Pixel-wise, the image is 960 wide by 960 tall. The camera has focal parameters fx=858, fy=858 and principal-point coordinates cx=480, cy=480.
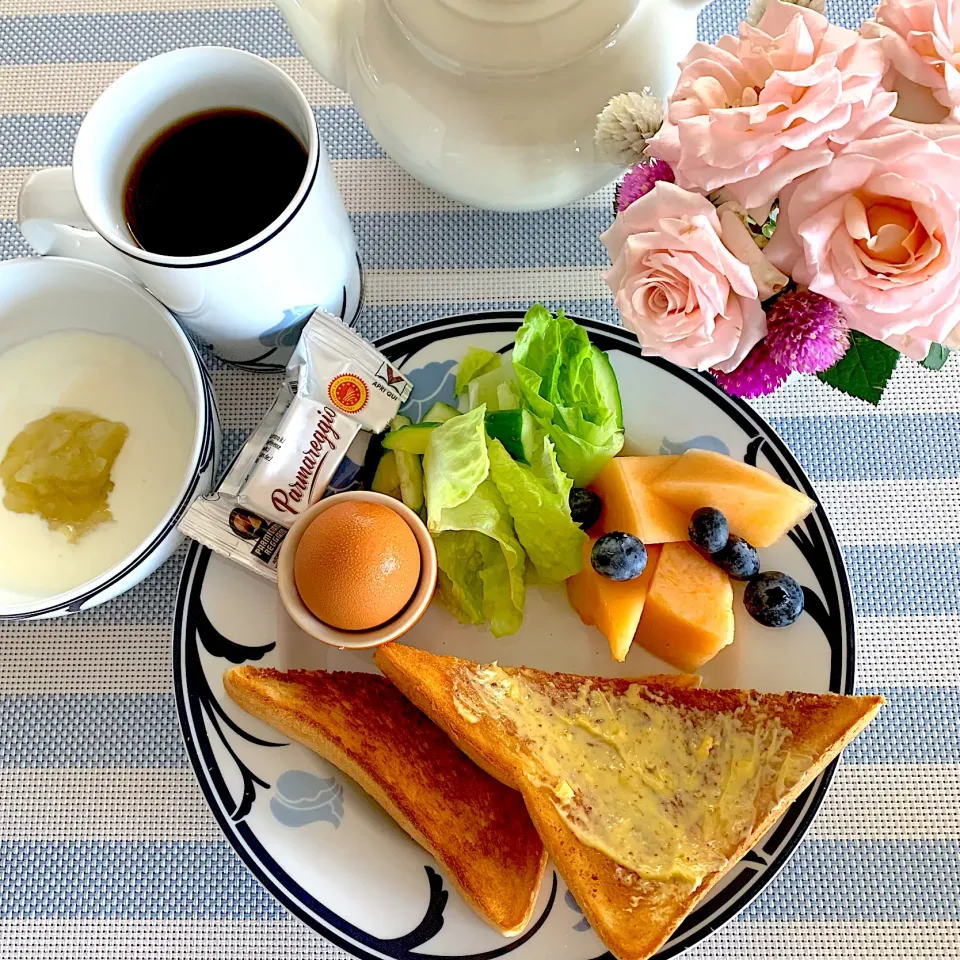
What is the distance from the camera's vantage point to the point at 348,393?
101 cm

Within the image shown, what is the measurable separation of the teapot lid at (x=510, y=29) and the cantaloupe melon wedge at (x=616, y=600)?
0.51 metres

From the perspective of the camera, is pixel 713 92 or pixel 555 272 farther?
pixel 555 272

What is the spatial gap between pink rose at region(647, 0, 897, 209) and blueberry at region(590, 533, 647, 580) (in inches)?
16.0

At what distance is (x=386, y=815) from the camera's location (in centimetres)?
100

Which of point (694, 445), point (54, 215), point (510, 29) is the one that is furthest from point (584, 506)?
point (54, 215)

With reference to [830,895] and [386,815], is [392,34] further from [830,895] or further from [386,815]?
[830,895]

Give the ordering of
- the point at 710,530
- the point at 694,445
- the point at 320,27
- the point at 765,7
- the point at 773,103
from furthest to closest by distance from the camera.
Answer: the point at 694,445 → the point at 710,530 → the point at 320,27 → the point at 765,7 → the point at 773,103

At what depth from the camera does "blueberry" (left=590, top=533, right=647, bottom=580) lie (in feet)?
3.10

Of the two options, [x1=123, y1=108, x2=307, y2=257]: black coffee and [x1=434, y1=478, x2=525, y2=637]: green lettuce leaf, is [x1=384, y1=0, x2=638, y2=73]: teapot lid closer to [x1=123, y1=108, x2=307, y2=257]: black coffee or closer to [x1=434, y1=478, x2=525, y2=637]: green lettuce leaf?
[x1=123, y1=108, x2=307, y2=257]: black coffee

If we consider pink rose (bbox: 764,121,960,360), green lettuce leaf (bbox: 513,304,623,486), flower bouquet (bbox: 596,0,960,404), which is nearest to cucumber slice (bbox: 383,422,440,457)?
green lettuce leaf (bbox: 513,304,623,486)

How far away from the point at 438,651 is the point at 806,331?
582 mm

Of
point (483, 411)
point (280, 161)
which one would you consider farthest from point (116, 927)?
point (280, 161)

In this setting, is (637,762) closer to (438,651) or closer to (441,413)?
(438,651)

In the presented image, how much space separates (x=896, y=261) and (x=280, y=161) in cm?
62
